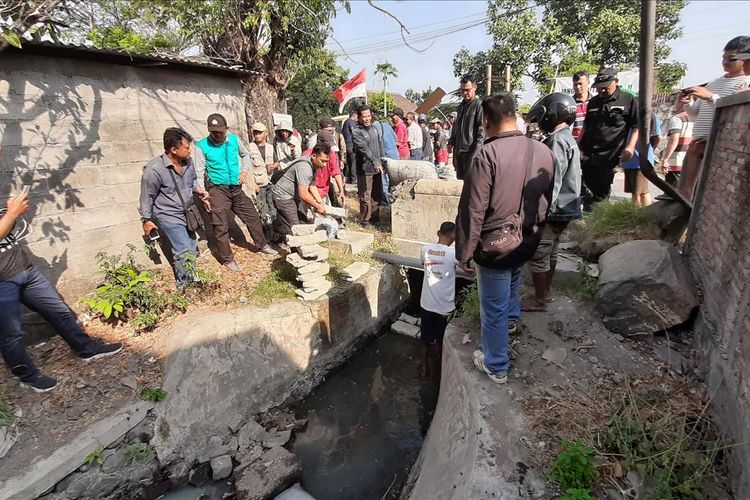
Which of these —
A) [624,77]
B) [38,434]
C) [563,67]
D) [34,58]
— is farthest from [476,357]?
[563,67]

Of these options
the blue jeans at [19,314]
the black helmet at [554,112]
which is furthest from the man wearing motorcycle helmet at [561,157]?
the blue jeans at [19,314]

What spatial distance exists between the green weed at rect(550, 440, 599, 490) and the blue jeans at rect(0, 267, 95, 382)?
4.10m

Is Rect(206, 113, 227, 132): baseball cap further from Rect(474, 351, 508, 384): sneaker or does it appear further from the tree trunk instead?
Rect(474, 351, 508, 384): sneaker

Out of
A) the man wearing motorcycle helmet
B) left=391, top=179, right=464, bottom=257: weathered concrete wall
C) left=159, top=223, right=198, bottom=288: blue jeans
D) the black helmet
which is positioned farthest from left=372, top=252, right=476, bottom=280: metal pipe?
the black helmet

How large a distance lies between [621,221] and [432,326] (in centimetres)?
249

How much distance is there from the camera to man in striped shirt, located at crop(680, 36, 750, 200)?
3600mm

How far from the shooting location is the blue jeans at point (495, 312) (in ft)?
8.63

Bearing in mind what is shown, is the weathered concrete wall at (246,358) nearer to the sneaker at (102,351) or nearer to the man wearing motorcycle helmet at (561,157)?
the sneaker at (102,351)

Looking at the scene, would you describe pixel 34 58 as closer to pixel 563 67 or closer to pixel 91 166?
pixel 91 166

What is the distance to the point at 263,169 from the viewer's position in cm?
679

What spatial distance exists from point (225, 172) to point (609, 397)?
15.5ft

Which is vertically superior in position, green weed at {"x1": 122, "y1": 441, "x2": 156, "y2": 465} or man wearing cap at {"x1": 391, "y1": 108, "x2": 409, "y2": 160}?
man wearing cap at {"x1": 391, "y1": 108, "x2": 409, "y2": 160}

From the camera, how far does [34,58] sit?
394cm

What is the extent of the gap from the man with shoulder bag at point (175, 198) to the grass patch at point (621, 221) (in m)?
4.80
